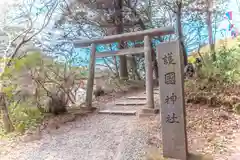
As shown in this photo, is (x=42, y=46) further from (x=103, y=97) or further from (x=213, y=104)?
(x=213, y=104)

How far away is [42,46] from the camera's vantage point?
6.95m

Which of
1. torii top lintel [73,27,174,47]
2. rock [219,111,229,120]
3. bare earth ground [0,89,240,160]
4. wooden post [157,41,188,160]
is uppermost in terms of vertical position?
torii top lintel [73,27,174,47]

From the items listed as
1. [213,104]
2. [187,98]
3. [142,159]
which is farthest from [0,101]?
[213,104]

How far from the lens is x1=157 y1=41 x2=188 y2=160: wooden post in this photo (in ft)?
9.10

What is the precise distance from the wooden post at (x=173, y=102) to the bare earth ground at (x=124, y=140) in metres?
0.46

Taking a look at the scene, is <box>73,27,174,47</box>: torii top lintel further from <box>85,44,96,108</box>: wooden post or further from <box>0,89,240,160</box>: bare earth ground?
<box>0,89,240,160</box>: bare earth ground

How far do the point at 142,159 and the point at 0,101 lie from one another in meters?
3.95

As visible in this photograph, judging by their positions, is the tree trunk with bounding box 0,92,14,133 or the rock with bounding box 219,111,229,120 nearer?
the rock with bounding box 219,111,229,120

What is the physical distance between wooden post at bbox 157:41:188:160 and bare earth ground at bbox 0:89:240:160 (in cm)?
46

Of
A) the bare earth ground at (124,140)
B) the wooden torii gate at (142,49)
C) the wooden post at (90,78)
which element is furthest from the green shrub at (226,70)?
the wooden post at (90,78)

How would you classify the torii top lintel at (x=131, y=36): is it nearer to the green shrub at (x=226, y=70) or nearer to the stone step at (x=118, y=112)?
the green shrub at (x=226, y=70)

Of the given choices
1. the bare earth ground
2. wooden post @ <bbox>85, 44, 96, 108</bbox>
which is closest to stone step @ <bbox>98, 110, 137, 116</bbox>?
the bare earth ground

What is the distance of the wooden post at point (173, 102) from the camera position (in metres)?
2.77

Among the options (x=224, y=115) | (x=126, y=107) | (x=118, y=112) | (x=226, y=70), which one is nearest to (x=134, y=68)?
(x=126, y=107)
